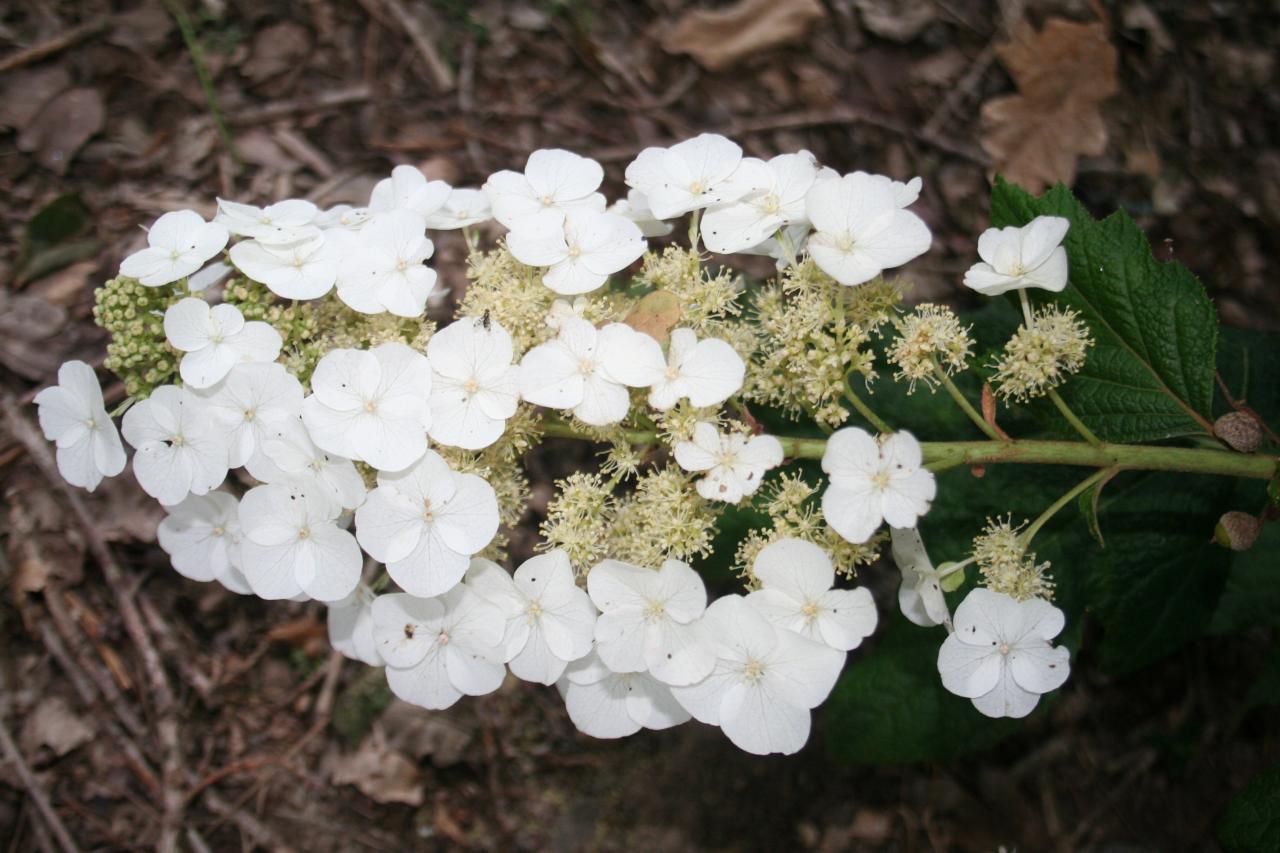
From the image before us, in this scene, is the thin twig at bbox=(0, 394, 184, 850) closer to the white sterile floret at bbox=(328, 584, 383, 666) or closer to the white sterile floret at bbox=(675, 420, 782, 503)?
the white sterile floret at bbox=(328, 584, 383, 666)

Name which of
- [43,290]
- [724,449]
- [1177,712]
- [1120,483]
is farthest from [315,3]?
[1177,712]

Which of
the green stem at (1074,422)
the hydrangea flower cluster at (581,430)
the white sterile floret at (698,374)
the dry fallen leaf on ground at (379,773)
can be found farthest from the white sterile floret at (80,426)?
the green stem at (1074,422)

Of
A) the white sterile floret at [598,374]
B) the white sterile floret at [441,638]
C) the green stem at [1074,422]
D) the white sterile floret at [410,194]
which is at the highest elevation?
the white sterile floret at [410,194]

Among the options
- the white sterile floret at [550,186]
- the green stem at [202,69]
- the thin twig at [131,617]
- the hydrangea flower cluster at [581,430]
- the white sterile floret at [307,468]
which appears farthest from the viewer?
the green stem at [202,69]

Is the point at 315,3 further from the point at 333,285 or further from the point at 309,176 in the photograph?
the point at 333,285

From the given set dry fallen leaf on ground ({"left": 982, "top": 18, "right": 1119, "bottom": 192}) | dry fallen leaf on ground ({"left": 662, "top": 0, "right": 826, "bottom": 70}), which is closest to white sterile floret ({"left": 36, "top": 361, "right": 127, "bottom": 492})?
dry fallen leaf on ground ({"left": 662, "top": 0, "right": 826, "bottom": 70})

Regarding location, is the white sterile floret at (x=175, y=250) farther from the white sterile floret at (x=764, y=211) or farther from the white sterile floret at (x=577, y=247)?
the white sterile floret at (x=764, y=211)
